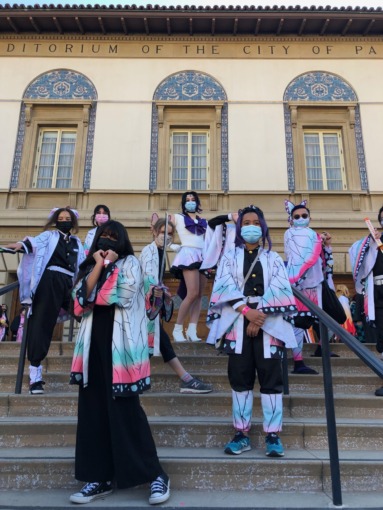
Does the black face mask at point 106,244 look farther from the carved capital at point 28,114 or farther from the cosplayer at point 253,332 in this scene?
the carved capital at point 28,114

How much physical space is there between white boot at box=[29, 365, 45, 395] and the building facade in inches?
262

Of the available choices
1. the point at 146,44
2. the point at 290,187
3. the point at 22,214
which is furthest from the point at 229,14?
the point at 22,214

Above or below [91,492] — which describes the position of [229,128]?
above

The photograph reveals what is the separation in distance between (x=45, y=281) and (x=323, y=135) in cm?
996

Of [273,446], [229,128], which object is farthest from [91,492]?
[229,128]

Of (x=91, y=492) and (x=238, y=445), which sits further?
(x=238, y=445)

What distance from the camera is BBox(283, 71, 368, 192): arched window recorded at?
1151cm

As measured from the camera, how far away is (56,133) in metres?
12.2

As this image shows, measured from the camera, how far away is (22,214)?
36.4ft

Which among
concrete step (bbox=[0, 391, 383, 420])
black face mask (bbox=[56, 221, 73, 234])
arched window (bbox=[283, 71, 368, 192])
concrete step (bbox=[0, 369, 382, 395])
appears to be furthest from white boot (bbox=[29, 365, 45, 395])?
arched window (bbox=[283, 71, 368, 192])

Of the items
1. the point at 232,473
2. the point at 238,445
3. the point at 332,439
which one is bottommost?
the point at 232,473

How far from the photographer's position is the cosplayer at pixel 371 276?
5.05 meters

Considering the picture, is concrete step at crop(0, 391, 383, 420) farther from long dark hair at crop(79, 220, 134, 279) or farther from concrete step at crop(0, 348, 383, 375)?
long dark hair at crop(79, 220, 134, 279)

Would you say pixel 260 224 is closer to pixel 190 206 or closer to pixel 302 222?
pixel 302 222
